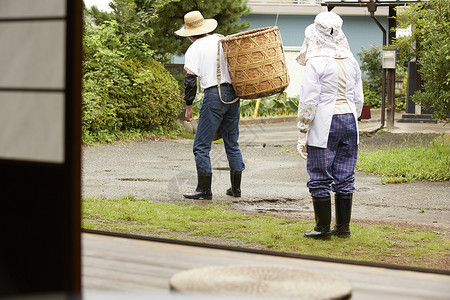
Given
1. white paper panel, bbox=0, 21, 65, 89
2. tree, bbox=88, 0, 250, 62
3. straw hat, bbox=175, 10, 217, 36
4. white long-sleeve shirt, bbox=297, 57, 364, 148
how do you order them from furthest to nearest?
tree, bbox=88, 0, 250, 62 < straw hat, bbox=175, 10, 217, 36 < white long-sleeve shirt, bbox=297, 57, 364, 148 < white paper panel, bbox=0, 21, 65, 89

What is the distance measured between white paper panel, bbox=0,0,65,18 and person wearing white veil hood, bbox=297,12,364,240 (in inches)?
114

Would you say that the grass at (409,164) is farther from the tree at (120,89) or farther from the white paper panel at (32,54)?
the white paper panel at (32,54)

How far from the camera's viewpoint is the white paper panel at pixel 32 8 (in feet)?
7.84

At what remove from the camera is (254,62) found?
260 inches

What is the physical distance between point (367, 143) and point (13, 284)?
1145cm

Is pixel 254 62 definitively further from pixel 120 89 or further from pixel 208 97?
pixel 120 89

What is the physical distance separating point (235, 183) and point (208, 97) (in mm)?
1025

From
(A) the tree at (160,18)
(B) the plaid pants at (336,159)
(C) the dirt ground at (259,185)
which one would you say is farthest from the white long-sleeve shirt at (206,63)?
(A) the tree at (160,18)

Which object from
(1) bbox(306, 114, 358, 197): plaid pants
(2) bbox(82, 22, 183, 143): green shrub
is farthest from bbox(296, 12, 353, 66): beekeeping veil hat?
(2) bbox(82, 22, 183, 143): green shrub

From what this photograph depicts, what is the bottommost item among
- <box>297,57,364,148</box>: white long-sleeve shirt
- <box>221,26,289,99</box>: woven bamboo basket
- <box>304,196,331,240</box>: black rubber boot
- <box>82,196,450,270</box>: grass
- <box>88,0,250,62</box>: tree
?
<box>82,196,450,270</box>: grass

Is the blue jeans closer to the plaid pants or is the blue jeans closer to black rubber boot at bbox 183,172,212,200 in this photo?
black rubber boot at bbox 183,172,212,200

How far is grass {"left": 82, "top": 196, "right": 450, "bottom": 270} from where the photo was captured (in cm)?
507

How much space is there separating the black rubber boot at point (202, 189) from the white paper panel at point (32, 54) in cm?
438

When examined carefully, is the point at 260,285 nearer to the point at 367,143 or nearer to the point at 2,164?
the point at 2,164
